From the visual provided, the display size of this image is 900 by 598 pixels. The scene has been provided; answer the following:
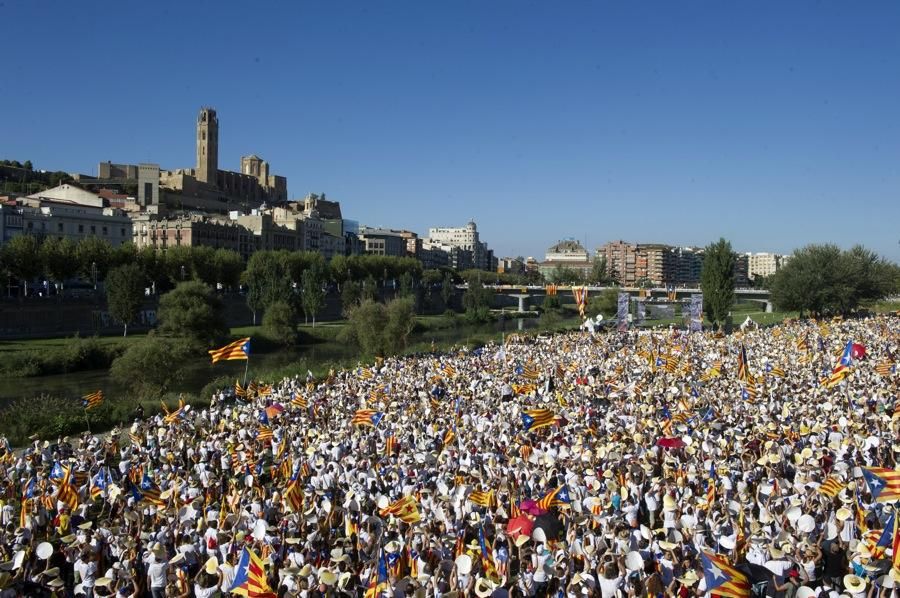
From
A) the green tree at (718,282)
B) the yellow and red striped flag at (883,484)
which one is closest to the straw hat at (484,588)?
the yellow and red striped flag at (883,484)

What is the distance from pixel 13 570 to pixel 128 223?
80.8 m

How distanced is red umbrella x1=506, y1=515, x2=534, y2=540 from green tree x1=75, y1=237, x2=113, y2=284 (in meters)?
56.2

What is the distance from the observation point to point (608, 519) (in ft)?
30.6

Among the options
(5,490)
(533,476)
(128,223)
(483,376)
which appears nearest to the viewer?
(533,476)

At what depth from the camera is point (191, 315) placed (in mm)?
43375

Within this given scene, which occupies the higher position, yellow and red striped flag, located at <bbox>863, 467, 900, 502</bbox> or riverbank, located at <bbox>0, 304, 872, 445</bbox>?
yellow and red striped flag, located at <bbox>863, 467, 900, 502</bbox>

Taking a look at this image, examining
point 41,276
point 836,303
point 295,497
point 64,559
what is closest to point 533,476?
point 295,497

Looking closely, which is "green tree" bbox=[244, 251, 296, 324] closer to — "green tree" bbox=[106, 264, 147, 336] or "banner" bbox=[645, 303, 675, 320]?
"green tree" bbox=[106, 264, 147, 336]

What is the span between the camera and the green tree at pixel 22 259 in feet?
172

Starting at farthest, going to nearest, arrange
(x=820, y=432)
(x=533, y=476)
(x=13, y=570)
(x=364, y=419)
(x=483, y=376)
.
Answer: (x=483, y=376), (x=364, y=419), (x=820, y=432), (x=533, y=476), (x=13, y=570)

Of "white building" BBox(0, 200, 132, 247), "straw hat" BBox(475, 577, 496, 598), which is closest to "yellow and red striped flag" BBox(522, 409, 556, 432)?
"straw hat" BBox(475, 577, 496, 598)

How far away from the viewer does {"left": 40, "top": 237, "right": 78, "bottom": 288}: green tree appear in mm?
54938

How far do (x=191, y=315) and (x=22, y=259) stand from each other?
63.5 ft

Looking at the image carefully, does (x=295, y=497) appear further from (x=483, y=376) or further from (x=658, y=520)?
(x=483, y=376)
